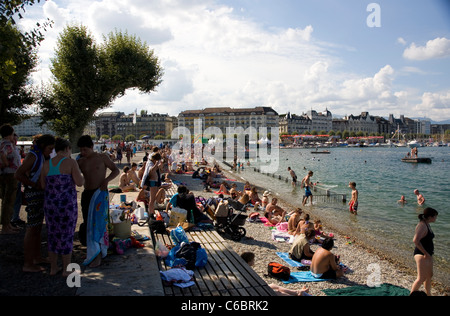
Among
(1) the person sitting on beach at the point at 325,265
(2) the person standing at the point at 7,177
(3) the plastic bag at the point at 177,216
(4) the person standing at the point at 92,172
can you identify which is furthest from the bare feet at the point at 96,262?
(1) the person sitting on beach at the point at 325,265

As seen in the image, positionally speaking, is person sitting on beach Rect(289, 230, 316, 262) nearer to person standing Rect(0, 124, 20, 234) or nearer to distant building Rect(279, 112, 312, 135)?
person standing Rect(0, 124, 20, 234)

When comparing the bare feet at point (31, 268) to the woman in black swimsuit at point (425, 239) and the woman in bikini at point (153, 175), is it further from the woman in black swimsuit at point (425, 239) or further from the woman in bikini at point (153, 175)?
the woman in black swimsuit at point (425, 239)

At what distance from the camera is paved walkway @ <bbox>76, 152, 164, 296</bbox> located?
3.73 meters

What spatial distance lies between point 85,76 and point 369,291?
22257 millimetres

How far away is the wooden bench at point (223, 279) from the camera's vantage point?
4070 mm

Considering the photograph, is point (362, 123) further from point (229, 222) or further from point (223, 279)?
point (223, 279)

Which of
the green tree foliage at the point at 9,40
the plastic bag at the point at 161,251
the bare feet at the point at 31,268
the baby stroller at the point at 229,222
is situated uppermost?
the green tree foliage at the point at 9,40

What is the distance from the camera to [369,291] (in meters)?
6.08

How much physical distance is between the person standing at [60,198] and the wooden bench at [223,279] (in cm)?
150

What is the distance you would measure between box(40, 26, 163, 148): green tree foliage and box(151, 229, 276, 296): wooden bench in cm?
1995

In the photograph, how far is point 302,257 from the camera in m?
7.47

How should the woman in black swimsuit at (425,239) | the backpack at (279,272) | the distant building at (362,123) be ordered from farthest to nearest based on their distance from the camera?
1. the distant building at (362,123)
2. the backpack at (279,272)
3. the woman in black swimsuit at (425,239)

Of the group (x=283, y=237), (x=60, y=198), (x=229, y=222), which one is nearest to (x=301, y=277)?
(x=229, y=222)
